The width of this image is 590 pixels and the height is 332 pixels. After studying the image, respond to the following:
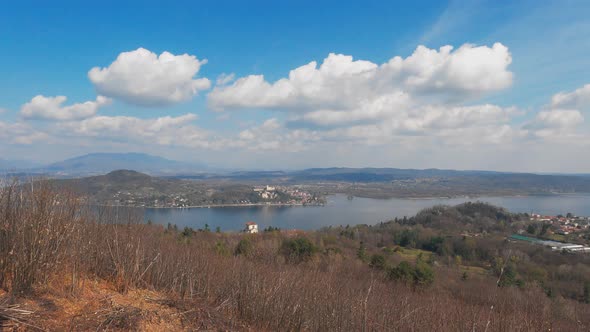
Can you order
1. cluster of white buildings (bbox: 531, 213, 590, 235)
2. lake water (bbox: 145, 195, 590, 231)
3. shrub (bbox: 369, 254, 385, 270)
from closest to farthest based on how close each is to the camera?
shrub (bbox: 369, 254, 385, 270) < cluster of white buildings (bbox: 531, 213, 590, 235) < lake water (bbox: 145, 195, 590, 231)

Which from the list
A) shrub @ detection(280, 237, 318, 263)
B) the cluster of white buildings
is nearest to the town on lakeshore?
the cluster of white buildings

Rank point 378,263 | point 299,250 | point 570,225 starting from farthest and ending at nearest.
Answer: point 570,225 < point 299,250 < point 378,263

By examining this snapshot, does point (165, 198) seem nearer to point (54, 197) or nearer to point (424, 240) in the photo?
point (424, 240)

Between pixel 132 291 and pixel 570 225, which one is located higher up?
pixel 132 291

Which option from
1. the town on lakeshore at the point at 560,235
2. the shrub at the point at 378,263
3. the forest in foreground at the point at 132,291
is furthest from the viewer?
the town on lakeshore at the point at 560,235

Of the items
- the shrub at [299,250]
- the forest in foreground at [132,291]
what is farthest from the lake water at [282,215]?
the forest in foreground at [132,291]

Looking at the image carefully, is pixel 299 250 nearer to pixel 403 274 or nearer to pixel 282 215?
pixel 403 274

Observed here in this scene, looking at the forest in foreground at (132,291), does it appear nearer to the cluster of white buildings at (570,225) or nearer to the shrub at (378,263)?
the shrub at (378,263)

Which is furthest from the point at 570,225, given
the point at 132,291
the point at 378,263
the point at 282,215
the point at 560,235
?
the point at 132,291

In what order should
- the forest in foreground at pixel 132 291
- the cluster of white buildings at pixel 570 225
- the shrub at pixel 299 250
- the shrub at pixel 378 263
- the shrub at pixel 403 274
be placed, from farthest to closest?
the cluster of white buildings at pixel 570 225 → the shrub at pixel 299 250 → the shrub at pixel 378 263 → the shrub at pixel 403 274 → the forest in foreground at pixel 132 291

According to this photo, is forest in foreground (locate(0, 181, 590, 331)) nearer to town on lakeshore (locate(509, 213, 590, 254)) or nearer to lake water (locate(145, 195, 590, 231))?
town on lakeshore (locate(509, 213, 590, 254))

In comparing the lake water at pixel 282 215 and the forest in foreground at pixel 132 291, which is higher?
the forest in foreground at pixel 132 291
